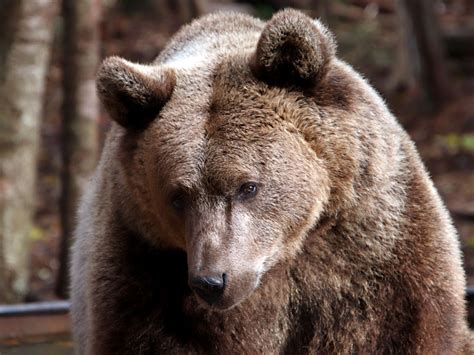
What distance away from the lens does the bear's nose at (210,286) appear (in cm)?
435

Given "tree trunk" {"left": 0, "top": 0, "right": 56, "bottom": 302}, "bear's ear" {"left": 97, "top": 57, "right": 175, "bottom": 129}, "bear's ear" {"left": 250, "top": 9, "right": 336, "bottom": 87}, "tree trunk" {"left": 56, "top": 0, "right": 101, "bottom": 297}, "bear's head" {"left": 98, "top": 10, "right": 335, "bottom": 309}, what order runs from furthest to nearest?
"tree trunk" {"left": 56, "top": 0, "right": 101, "bottom": 297} → "tree trunk" {"left": 0, "top": 0, "right": 56, "bottom": 302} → "bear's ear" {"left": 97, "top": 57, "right": 175, "bottom": 129} → "bear's ear" {"left": 250, "top": 9, "right": 336, "bottom": 87} → "bear's head" {"left": 98, "top": 10, "right": 335, "bottom": 309}

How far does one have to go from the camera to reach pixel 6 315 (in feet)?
24.3

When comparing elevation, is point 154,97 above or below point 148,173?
above

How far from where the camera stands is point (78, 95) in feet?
31.4

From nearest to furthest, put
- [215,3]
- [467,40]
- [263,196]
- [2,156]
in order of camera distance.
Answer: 1. [263,196]
2. [2,156]
3. [467,40]
4. [215,3]

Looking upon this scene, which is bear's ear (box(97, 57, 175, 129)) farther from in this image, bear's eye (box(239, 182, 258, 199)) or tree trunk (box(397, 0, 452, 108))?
tree trunk (box(397, 0, 452, 108))

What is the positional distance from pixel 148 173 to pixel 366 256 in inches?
45.4

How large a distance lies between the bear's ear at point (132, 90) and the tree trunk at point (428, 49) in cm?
1248

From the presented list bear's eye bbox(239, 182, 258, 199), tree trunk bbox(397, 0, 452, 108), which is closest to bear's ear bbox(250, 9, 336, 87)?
bear's eye bbox(239, 182, 258, 199)

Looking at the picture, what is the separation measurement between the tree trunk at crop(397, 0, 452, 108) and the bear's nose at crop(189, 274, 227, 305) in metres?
13.0

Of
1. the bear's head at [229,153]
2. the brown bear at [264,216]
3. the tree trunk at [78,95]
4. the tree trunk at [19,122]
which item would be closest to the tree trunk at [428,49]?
the tree trunk at [78,95]

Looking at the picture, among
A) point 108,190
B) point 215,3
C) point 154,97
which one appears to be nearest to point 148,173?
point 154,97

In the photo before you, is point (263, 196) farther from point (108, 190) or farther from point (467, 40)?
point (467, 40)

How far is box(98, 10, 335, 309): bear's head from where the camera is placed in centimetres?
455
